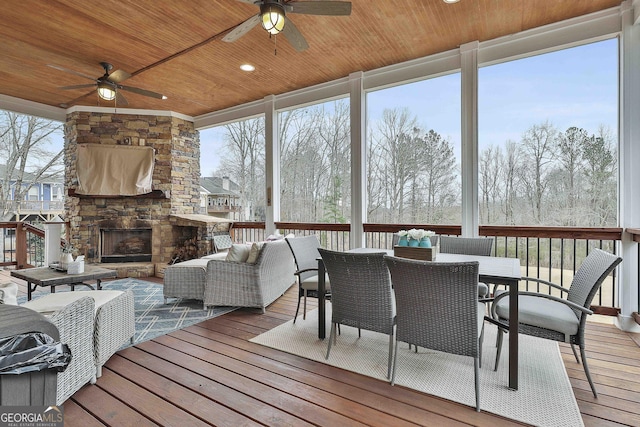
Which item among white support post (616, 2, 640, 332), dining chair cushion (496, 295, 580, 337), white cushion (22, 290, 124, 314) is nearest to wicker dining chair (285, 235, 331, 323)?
dining chair cushion (496, 295, 580, 337)

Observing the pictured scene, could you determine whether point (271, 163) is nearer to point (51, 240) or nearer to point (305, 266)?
point (305, 266)

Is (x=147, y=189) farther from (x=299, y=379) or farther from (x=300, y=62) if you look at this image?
(x=299, y=379)

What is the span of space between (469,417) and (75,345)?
2.34 meters

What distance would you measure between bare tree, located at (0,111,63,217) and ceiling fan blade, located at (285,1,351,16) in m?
6.78

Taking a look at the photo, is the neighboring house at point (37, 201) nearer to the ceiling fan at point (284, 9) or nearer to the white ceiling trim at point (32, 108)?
the white ceiling trim at point (32, 108)

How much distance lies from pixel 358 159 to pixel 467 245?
77.6 inches

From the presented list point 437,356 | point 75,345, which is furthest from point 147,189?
point 437,356

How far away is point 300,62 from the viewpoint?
4.17 metres

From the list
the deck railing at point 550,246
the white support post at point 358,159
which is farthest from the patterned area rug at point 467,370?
the white support post at point 358,159

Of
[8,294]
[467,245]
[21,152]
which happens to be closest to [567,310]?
[467,245]

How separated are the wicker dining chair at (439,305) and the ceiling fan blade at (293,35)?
2003 millimetres

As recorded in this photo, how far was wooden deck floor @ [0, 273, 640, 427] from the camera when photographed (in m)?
1.79

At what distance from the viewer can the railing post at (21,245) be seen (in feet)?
19.0

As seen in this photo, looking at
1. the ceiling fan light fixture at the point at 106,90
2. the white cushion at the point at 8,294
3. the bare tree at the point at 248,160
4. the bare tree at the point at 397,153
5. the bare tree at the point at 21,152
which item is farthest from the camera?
the bare tree at the point at 21,152
